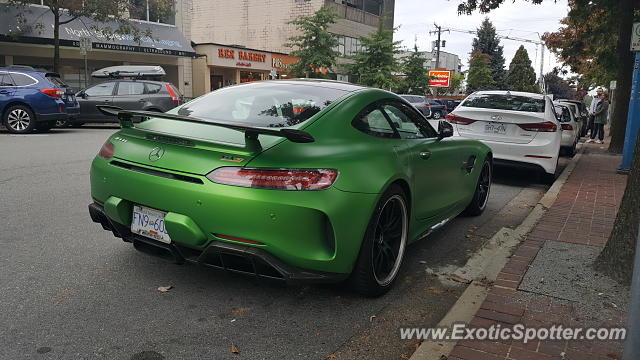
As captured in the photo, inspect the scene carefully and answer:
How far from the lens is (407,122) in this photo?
4445 millimetres

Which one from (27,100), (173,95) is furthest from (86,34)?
(27,100)

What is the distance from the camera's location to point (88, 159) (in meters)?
9.24

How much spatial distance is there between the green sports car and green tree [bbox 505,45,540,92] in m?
80.5

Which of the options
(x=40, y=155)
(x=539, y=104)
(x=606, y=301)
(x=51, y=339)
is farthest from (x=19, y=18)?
(x=606, y=301)

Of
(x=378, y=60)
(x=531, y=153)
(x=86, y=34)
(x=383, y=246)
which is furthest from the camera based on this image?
(x=378, y=60)

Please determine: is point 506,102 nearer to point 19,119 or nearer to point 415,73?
point 19,119

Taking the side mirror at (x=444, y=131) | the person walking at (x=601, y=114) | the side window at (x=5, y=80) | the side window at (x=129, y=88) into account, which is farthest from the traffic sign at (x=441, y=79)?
the side mirror at (x=444, y=131)

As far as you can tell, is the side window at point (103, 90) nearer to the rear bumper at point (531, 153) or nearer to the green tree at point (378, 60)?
the rear bumper at point (531, 153)

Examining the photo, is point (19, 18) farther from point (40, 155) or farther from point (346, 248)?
point (346, 248)

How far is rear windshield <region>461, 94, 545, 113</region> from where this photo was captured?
8836mm

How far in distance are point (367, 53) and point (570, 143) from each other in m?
27.2

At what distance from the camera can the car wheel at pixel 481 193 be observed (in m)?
6.20

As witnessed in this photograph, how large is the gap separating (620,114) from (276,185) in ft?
46.1

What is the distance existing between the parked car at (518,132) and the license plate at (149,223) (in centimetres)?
654
